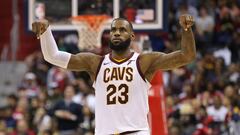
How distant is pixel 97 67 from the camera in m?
7.32

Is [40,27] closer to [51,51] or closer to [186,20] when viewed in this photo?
[51,51]

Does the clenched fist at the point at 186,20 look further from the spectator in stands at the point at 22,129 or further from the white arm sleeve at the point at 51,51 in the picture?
the spectator in stands at the point at 22,129

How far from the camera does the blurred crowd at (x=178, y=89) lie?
1356 cm

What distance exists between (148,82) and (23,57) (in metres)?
12.0

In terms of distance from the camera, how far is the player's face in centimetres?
718

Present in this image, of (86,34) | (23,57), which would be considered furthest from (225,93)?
(23,57)

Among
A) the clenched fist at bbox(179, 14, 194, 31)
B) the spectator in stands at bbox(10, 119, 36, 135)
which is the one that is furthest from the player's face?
the spectator in stands at bbox(10, 119, 36, 135)

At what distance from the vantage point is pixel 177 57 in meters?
7.05

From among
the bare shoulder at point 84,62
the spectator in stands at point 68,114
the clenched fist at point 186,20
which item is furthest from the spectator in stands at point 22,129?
the clenched fist at point 186,20

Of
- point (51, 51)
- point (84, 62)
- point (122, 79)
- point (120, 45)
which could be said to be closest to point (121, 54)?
point (120, 45)

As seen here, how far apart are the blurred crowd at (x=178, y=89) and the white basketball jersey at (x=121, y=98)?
11.9ft

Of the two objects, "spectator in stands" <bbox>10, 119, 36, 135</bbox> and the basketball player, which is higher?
the basketball player

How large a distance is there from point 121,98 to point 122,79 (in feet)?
0.61

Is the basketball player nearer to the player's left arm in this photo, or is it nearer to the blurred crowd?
the player's left arm
